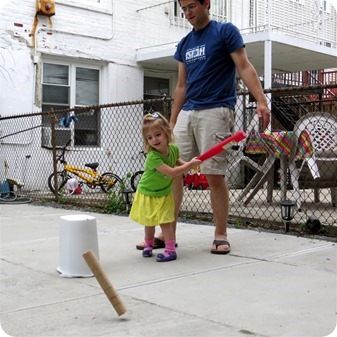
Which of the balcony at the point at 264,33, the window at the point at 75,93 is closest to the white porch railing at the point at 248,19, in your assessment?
the balcony at the point at 264,33

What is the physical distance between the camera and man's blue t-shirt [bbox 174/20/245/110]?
4.13 metres

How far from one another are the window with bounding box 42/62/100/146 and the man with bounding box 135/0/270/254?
6762 millimetres

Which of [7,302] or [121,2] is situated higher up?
A: [121,2]

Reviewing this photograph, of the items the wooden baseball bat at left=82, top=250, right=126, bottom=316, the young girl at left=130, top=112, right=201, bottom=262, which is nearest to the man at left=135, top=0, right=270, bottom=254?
the young girl at left=130, top=112, right=201, bottom=262

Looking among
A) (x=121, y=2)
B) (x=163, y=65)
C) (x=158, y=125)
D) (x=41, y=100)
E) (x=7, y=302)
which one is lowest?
(x=7, y=302)

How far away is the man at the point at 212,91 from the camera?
411 centimetres

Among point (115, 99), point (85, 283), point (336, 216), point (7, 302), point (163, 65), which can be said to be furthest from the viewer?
point (163, 65)

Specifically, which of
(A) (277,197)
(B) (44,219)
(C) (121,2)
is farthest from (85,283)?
(C) (121,2)

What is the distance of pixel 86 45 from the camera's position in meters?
11.2

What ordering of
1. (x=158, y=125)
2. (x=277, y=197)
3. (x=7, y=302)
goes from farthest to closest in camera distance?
(x=277, y=197)
(x=158, y=125)
(x=7, y=302)

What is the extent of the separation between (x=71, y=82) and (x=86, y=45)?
34.2 inches

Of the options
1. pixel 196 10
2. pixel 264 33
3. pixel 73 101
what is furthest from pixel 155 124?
pixel 73 101

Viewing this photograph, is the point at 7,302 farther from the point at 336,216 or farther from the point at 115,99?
the point at 115,99

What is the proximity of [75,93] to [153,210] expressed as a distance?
7.72m
